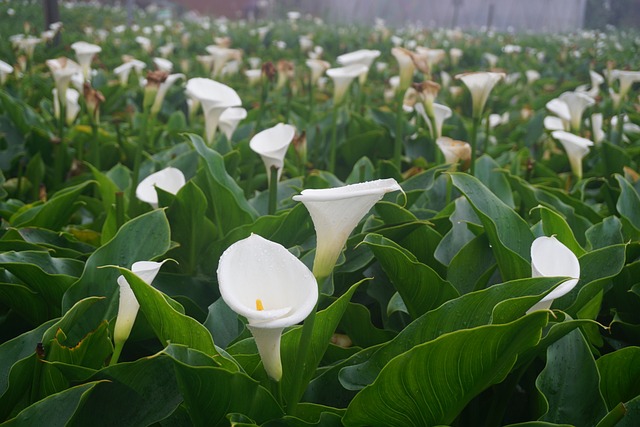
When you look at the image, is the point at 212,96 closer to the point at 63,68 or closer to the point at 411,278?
the point at 63,68

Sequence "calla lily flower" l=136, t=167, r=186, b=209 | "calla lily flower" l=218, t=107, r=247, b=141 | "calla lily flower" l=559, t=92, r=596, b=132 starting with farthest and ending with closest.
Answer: "calla lily flower" l=559, t=92, r=596, b=132 < "calla lily flower" l=218, t=107, r=247, b=141 < "calla lily flower" l=136, t=167, r=186, b=209

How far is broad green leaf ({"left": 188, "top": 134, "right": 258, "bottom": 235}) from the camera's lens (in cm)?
157

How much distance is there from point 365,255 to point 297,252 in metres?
0.13

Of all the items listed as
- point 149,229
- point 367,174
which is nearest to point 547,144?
point 367,174

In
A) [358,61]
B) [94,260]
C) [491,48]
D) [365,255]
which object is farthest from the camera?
[491,48]

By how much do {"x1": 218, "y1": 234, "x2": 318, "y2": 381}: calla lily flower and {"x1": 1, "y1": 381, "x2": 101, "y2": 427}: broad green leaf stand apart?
0.74ft

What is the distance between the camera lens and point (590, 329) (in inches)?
51.9

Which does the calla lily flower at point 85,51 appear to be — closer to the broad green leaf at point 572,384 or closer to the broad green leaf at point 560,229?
the broad green leaf at point 560,229

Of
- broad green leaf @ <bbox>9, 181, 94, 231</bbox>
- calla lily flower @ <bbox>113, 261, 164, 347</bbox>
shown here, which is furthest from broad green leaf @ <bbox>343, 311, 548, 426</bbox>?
broad green leaf @ <bbox>9, 181, 94, 231</bbox>

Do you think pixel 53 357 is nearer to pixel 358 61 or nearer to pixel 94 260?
pixel 94 260

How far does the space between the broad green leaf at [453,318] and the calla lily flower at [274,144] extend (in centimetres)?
55

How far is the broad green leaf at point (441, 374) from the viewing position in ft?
2.88

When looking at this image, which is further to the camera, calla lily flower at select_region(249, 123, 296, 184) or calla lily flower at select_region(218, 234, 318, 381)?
calla lily flower at select_region(249, 123, 296, 184)

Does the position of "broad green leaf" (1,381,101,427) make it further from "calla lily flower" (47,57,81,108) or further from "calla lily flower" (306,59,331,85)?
"calla lily flower" (306,59,331,85)
